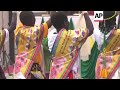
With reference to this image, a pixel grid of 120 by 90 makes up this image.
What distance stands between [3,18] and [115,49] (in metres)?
6.52

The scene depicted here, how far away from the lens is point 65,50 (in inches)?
227

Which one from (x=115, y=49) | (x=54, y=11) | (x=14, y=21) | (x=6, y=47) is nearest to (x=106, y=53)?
(x=115, y=49)

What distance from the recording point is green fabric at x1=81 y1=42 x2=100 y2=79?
8841 mm

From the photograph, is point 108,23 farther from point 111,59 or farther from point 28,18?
point 28,18

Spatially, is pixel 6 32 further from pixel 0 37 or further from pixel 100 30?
pixel 100 30

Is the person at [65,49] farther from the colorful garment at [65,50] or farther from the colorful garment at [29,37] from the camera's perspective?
the colorful garment at [29,37]

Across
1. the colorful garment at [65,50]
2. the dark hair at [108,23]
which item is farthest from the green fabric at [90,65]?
the colorful garment at [65,50]

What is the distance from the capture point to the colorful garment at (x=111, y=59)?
5.80 metres

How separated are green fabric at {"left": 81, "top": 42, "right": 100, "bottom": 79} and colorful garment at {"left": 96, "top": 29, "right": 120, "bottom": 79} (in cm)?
288

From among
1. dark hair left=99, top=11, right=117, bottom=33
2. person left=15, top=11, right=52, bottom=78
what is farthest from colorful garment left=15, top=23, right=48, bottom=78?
dark hair left=99, top=11, right=117, bottom=33

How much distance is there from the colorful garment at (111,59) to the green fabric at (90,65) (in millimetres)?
2876

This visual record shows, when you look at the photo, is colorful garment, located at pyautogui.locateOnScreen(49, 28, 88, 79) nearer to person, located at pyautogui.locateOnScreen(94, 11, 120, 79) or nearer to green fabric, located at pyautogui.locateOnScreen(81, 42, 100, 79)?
person, located at pyautogui.locateOnScreen(94, 11, 120, 79)

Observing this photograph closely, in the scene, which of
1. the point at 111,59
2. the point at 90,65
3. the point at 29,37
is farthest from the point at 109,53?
the point at 90,65
